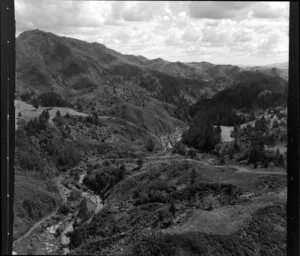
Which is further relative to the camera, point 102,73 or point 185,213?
point 102,73

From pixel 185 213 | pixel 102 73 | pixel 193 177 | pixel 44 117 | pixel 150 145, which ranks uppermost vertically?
pixel 102 73

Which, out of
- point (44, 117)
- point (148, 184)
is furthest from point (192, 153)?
point (44, 117)

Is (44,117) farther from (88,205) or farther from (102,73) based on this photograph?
(102,73)

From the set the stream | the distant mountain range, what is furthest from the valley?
the distant mountain range

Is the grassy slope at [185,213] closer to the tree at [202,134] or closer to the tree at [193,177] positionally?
the tree at [193,177]

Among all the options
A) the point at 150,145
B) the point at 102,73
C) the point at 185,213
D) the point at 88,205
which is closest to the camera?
the point at 88,205

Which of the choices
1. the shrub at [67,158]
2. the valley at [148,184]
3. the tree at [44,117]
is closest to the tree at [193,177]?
the valley at [148,184]

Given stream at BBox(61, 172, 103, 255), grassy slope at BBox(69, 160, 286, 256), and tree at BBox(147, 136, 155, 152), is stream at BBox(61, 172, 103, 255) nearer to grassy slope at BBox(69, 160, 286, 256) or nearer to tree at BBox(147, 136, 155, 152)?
grassy slope at BBox(69, 160, 286, 256)

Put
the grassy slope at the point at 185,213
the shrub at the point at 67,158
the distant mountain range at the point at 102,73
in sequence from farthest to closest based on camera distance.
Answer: the distant mountain range at the point at 102,73 → the shrub at the point at 67,158 → the grassy slope at the point at 185,213

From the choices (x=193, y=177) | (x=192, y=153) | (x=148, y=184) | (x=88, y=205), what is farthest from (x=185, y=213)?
(x=88, y=205)

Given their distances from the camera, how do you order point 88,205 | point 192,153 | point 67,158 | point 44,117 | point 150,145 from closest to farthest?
point 88,205 → point 67,158 → point 192,153 → point 44,117 → point 150,145

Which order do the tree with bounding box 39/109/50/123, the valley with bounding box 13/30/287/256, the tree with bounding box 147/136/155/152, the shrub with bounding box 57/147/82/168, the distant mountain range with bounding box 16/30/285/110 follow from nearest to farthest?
1. the valley with bounding box 13/30/287/256
2. the shrub with bounding box 57/147/82/168
3. the distant mountain range with bounding box 16/30/285/110
4. the tree with bounding box 39/109/50/123
5. the tree with bounding box 147/136/155/152

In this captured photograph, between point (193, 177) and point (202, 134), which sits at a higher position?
point (202, 134)
